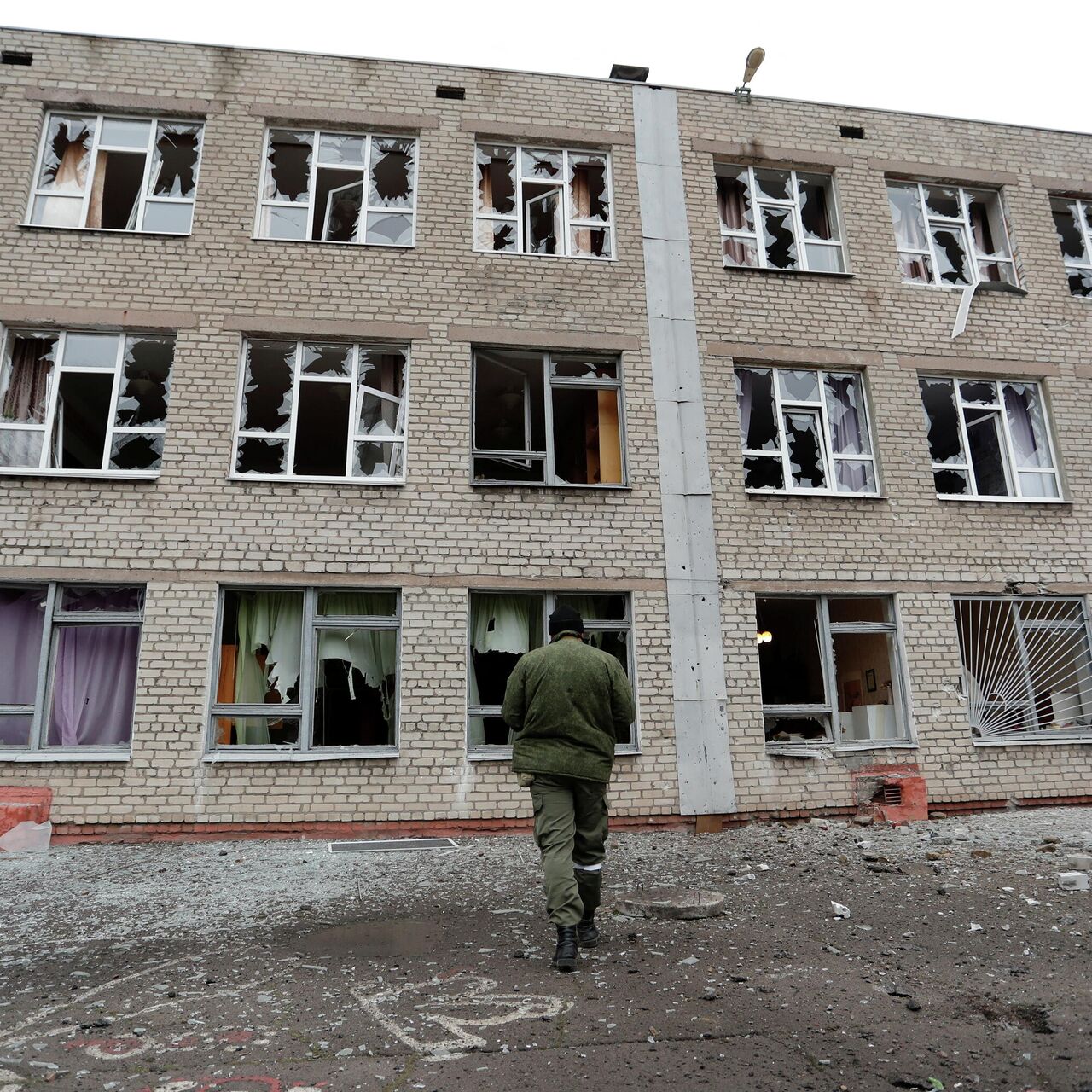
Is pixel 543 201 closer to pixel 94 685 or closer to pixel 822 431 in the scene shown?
pixel 822 431

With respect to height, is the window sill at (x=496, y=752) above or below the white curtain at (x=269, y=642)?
below

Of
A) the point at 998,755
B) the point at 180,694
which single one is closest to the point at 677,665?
the point at 998,755

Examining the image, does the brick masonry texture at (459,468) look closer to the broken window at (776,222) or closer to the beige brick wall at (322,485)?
the beige brick wall at (322,485)

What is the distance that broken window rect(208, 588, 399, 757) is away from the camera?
8.95 metres

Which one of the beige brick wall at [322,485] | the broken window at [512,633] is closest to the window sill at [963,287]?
the beige brick wall at [322,485]

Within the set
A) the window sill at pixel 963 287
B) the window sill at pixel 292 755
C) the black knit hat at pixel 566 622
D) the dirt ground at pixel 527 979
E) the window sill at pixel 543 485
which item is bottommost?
the dirt ground at pixel 527 979

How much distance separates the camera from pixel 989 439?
11117 millimetres

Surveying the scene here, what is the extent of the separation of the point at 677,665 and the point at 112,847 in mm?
5884

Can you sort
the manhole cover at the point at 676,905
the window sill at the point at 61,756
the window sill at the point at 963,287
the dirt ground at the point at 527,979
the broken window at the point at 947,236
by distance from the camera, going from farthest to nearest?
the broken window at the point at 947,236
the window sill at the point at 963,287
the window sill at the point at 61,756
the manhole cover at the point at 676,905
the dirt ground at the point at 527,979

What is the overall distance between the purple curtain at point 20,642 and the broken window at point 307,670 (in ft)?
6.13

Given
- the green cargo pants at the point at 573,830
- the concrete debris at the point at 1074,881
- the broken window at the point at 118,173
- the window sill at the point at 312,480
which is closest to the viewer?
the green cargo pants at the point at 573,830

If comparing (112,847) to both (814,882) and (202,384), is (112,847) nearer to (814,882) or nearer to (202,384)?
(202,384)

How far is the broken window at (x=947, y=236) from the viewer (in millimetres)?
11609

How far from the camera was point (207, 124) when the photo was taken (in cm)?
1053
